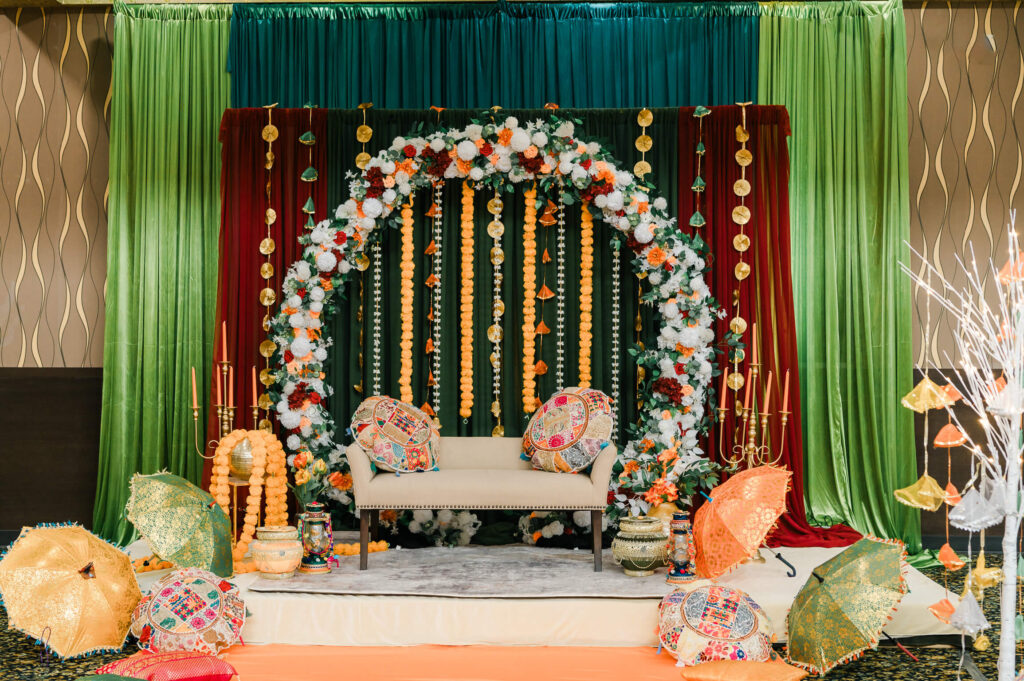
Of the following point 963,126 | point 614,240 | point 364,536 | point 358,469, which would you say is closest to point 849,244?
point 963,126

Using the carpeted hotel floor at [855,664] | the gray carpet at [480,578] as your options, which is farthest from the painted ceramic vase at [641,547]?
the carpeted hotel floor at [855,664]

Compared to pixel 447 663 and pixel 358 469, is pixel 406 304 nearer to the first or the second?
A: pixel 358 469

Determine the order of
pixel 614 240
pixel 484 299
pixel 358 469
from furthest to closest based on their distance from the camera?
pixel 484 299, pixel 614 240, pixel 358 469

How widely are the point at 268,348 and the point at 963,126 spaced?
4.54m

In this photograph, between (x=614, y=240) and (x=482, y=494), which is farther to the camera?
(x=614, y=240)

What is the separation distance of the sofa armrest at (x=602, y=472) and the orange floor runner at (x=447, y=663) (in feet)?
2.75

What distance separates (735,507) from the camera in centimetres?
425

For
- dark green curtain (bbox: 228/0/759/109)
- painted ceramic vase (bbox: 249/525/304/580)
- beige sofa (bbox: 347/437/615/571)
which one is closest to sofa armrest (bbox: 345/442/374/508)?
beige sofa (bbox: 347/437/615/571)

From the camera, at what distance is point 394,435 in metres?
4.89

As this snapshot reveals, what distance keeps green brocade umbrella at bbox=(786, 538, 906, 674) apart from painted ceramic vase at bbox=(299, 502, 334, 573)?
2.19 m

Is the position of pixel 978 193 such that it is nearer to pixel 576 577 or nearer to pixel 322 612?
pixel 576 577

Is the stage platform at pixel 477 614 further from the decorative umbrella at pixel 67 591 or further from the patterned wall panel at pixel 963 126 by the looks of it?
the patterned wall panel at pixel 963 126

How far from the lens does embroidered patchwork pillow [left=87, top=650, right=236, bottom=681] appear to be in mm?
3340

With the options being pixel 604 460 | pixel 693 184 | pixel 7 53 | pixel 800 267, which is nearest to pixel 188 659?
pixel 604 460
